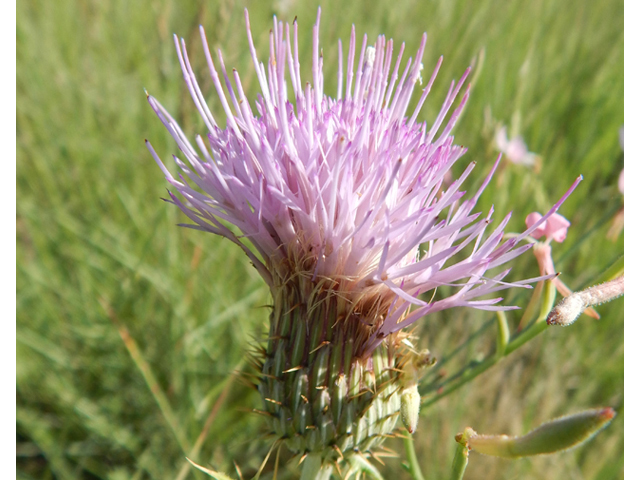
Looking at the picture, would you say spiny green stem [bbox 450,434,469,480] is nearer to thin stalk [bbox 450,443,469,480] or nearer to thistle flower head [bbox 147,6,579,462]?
thin stalk [bbox 450,443,469,480]

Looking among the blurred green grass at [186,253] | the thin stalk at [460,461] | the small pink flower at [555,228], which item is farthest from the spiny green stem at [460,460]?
the blurred green grass at [186,253]

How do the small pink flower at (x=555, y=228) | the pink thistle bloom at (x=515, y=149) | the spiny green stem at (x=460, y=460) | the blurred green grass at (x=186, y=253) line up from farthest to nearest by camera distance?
1. the pink thistle bloom at (x=515, y=149)
2. the blurred green grass at (x=186, y=253)
3. the small pink flower at (x=555, y=228)
4. the spiny green stem at (x=460, y=460)

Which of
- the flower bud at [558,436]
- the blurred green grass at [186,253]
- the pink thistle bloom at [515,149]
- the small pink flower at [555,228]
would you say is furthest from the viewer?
the pink thistle bloom at [515,149]

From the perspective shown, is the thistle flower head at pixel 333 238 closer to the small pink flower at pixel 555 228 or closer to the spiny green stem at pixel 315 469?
the spiny green stem at pixel 315 469

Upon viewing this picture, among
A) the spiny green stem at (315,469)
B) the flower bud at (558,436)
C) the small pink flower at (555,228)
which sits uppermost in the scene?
the small pink flower at (555,228)

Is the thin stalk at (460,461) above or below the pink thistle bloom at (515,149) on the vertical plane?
below

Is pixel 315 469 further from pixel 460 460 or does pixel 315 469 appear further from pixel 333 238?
pixel 333 238

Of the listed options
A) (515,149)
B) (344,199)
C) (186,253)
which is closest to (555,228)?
(344,199)
